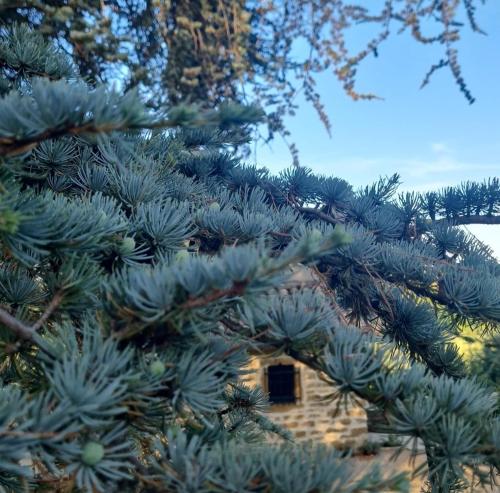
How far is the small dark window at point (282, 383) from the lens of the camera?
6211 millimetres

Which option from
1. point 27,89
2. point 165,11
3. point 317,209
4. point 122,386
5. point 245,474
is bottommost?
point 245,474

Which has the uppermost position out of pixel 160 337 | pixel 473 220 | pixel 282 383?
pixel 473 220

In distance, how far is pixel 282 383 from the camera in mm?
6289

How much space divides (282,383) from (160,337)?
221 inches

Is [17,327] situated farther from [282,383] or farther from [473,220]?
[282,383]

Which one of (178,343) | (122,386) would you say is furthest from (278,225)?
(122,386)

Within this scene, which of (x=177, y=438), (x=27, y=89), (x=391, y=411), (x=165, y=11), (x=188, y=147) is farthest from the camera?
(x=188, y=147)

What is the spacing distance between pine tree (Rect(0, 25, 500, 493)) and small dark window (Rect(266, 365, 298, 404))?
4.71 metres

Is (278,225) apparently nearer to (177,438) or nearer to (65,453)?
(177,438)

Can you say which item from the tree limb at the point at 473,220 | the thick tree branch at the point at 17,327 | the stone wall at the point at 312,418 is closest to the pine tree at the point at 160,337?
the thick tree branch at the point at 17,327

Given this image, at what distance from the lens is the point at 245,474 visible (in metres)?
0.79

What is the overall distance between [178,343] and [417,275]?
109 centimetres

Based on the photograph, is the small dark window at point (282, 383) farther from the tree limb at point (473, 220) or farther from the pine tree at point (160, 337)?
the pine tree at point (160, 337)

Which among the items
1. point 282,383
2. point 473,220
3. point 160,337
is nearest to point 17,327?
point 160,337
